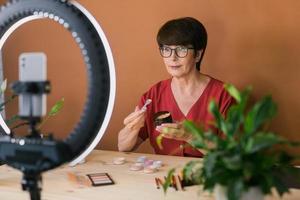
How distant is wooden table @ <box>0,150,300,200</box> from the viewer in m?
1.05

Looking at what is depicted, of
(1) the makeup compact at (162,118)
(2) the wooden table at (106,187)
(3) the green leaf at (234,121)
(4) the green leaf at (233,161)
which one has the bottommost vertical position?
(2) the wooden table at (106,187)

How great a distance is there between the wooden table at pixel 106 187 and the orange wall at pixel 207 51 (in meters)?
0.48

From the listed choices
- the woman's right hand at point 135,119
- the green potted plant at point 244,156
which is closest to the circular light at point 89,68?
the green potted plant at point 244,156

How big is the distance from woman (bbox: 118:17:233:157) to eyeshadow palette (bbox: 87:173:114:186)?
0.93ft

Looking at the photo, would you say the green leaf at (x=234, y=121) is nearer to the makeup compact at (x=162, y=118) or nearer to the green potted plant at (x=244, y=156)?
the green potted plant at (x=244, y=156)

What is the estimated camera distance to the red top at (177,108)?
5.05 feet

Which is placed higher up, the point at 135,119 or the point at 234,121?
the point at 234,121

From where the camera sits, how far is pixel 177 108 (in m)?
1.61

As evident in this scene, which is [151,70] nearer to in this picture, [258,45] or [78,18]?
[258,45]

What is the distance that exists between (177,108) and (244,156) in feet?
2.81

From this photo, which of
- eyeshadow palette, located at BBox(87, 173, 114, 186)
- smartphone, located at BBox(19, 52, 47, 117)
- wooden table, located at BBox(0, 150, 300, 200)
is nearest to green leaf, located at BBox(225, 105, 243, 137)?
wooden table, located at BBox(0, 150, 300, 200)

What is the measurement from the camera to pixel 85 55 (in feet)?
2.26

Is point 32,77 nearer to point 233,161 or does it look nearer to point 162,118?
point 233,161

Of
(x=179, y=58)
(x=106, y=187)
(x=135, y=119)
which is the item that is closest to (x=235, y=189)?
(x=106, y=187)
